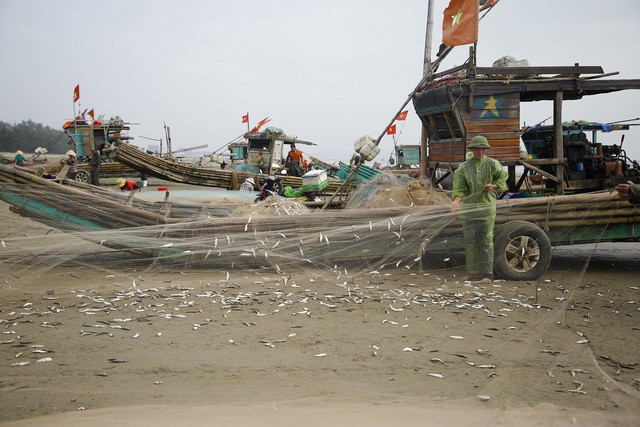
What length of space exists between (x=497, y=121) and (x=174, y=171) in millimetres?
17795

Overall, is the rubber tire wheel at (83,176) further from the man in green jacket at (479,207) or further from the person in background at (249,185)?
the man in green jacket at (479,207)

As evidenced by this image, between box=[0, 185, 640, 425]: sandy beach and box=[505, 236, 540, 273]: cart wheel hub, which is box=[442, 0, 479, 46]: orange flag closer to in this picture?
box=[505, 236, 540, 273]: cart wheel hub

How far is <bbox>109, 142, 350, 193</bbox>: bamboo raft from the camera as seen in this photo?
2261 centimetres

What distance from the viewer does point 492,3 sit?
8.65m

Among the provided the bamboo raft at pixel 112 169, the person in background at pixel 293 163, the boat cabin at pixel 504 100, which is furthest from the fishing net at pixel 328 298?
the bamboo raft at pixel 112 169

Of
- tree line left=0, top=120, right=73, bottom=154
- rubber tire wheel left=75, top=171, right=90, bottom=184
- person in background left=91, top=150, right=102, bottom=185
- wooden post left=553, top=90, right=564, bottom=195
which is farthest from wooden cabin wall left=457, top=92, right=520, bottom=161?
tree line left=0, top=120, right=73, bottom=154

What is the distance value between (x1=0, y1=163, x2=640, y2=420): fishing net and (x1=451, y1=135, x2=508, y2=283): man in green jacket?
6.8 inches

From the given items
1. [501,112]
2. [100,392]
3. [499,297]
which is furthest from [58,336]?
[501,112]

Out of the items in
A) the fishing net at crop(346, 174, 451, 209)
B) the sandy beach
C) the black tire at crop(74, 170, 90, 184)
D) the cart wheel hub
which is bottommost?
the sandy beach

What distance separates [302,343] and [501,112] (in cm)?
480

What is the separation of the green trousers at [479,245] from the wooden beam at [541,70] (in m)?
2.25

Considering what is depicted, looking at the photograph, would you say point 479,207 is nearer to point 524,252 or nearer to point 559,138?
point 524,252

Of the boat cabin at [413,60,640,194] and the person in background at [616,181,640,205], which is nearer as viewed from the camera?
the person in background at [616,181,640,205]

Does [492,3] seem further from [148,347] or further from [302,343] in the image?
[148,347]
